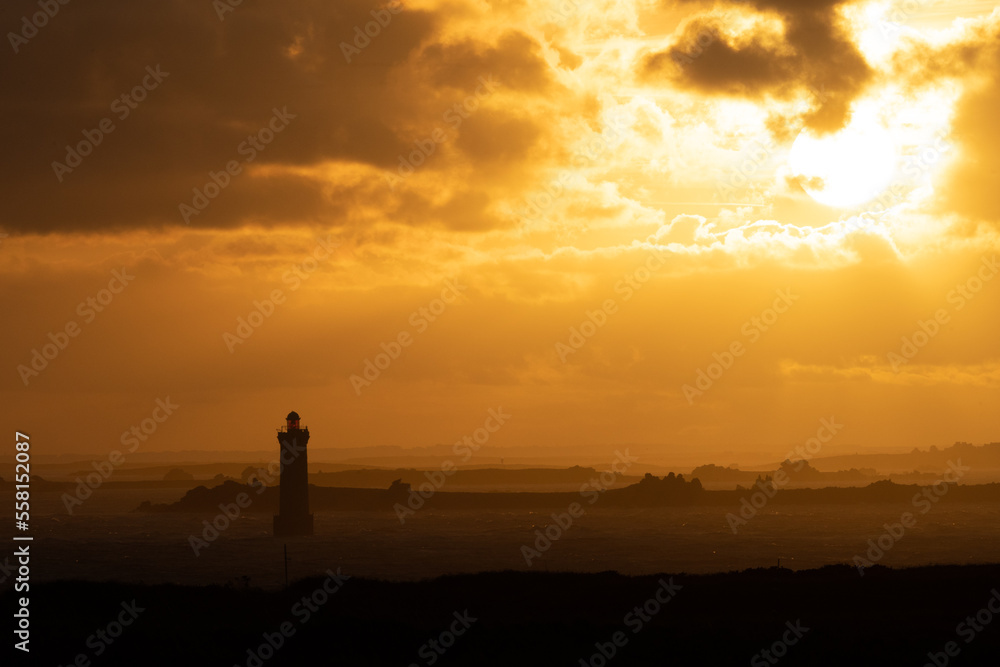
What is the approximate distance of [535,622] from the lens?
108 feet

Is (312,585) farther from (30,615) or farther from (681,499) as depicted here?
(681,499)

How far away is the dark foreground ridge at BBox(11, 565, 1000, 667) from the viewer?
29.5 metres

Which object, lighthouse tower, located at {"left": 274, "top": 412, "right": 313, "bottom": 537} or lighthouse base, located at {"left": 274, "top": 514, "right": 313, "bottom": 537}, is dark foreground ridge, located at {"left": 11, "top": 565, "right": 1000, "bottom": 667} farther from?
lighthouse base, located at {"left": 274, "top": 514, "right": 313, "bottom": 537}

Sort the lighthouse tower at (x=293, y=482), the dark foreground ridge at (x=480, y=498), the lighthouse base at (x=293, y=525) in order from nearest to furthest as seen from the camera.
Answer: the lighthouse tower at (x=293, y=482), the lighthouse base at (x=293, y=525), the dark foreground ridge at (x=480, y=498)

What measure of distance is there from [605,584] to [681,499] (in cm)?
13155

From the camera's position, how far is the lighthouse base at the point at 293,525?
8581 centimetres

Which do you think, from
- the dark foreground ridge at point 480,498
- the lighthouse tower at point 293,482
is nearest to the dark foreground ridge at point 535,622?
the lighthouse tower at point 293,482

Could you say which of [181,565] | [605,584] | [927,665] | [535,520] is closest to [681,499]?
[535,520]

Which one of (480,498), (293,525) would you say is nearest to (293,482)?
(293,525)

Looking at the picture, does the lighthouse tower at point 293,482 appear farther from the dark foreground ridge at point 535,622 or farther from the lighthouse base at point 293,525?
the dark foreground ridge at point 535,622

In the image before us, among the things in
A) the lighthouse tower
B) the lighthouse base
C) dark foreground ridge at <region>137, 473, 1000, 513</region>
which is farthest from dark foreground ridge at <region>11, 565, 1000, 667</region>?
dark foreground ridge at <region>137, 473, 1000, 513</region>

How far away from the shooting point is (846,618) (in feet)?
110

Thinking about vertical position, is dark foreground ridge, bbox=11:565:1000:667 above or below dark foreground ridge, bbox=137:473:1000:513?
below

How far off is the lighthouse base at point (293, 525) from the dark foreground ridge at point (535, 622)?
145 ft
